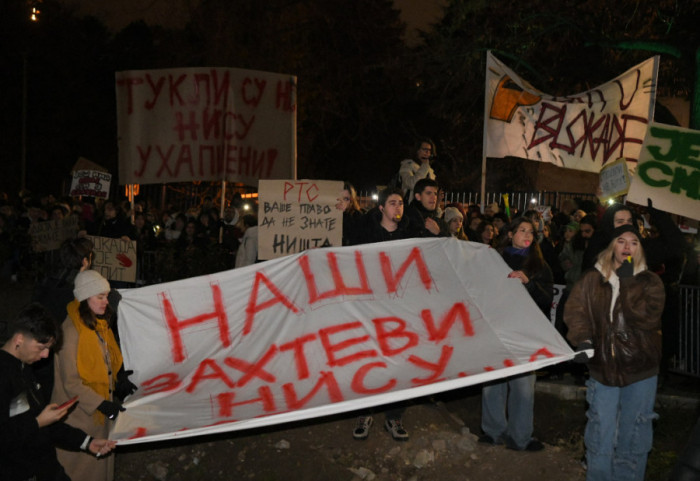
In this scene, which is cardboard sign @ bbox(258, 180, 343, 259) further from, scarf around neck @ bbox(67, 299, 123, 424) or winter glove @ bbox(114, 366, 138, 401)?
scarf around neck @ bbox(67, 299, 123, 424)

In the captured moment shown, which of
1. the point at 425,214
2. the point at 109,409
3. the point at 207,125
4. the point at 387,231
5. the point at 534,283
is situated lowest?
the point at 109,409

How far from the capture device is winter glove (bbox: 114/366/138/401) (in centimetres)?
443

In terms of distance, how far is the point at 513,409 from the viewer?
5.20m

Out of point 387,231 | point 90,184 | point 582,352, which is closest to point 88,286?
point 387,231

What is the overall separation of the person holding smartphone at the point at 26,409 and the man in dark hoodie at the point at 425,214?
3006 millimetres

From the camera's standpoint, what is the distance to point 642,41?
11.7 metres

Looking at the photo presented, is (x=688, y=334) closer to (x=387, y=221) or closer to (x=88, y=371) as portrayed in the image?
(x=387, y=221)

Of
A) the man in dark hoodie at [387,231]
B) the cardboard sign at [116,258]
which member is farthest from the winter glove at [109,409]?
the cardboard sign at [116,258]

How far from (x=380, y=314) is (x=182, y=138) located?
18.7 feet

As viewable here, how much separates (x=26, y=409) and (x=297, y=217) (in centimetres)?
398

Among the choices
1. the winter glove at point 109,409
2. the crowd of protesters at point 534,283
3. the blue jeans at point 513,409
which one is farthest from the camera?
the blue jeans at point 513,409

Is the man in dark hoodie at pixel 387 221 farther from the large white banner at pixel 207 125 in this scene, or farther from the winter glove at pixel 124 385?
the large white banner at pixel 207 125

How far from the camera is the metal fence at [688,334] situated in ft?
24.1

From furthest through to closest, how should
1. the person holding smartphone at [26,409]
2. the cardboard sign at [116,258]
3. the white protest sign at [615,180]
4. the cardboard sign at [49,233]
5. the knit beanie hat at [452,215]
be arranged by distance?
the cardboard sign at [49,233] < the cardboard sign at [116,258] < the knit beanie hat at [452,215] < the white protest sign at [615,180] < the person holding smartphone at [26,409]
